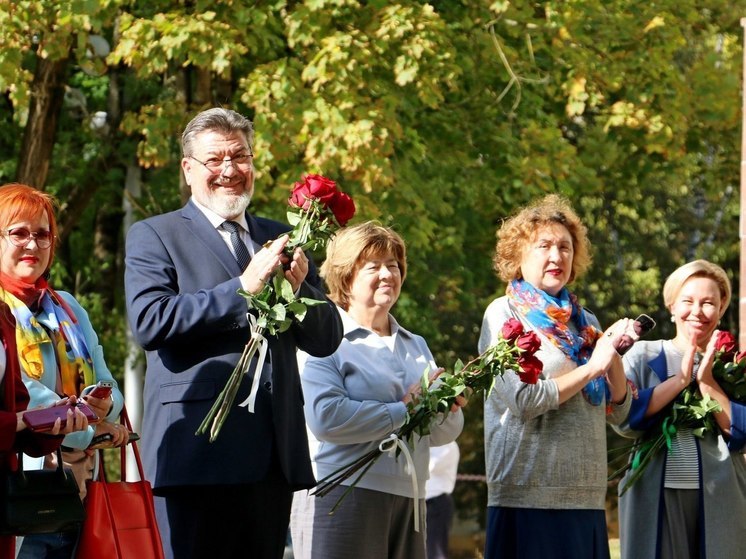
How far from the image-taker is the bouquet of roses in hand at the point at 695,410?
6406mm

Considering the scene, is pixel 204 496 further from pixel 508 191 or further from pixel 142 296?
pixel 508 191

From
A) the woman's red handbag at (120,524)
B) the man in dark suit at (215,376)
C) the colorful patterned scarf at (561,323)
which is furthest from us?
the colorful patterned scarf at (561,323)

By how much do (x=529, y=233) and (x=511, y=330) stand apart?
0.90 metres

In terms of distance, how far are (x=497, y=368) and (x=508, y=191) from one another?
9041 mm

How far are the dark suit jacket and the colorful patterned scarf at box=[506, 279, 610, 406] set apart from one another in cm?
135

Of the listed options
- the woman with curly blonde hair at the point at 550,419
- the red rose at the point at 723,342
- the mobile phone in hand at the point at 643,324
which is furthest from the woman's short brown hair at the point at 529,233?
the red rose at the point at 723,342

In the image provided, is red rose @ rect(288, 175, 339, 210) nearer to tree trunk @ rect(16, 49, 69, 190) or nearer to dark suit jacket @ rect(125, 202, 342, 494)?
dark suit jacket @ rect(125, 202, 342, 494)

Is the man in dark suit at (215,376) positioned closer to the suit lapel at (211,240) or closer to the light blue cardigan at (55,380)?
the suit lapel at (211,240)

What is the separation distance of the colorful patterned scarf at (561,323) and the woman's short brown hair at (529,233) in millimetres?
122

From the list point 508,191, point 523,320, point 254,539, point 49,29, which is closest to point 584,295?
point 508,191

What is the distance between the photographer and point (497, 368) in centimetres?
546

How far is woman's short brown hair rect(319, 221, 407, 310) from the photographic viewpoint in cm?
577

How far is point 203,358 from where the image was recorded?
4.77 m

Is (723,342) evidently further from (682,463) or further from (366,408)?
(366,408)
